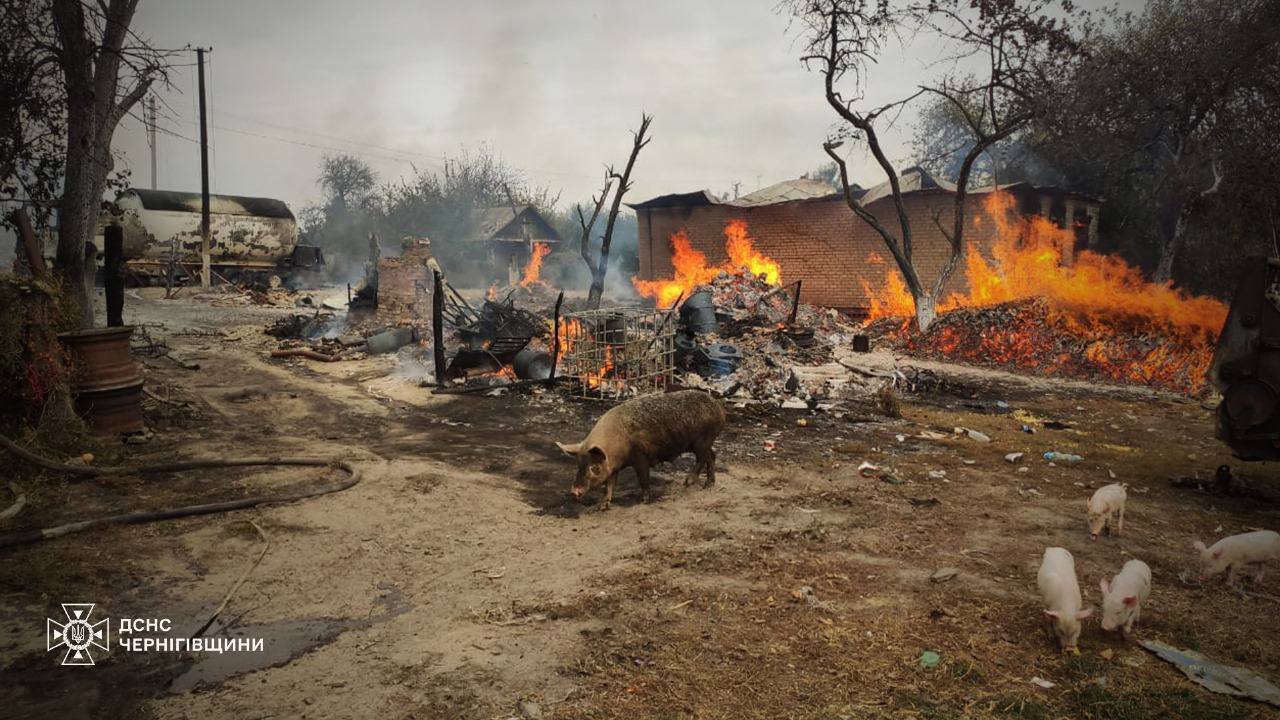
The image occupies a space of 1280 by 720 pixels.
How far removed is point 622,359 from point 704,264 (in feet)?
50.2

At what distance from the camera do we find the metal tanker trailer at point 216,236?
25.5m

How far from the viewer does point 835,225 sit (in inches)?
894

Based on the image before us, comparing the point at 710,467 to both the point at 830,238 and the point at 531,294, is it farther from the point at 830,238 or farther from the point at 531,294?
the point at 531,294

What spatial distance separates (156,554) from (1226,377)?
31.6ft

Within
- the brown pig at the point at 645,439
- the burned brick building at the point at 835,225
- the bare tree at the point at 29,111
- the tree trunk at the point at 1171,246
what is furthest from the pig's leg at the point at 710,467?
the tree trunk at the point at 1171,246

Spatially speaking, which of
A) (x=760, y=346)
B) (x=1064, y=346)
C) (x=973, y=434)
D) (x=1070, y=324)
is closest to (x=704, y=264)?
(x=760, y=346)

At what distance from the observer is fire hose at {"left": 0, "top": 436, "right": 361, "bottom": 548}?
16.1ft

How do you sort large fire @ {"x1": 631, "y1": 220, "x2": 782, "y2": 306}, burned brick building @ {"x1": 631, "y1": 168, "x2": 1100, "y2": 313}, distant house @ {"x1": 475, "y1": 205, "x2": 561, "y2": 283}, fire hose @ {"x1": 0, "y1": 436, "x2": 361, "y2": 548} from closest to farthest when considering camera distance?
fire hose @ {"x1": 0, "y1": 436, "x2": 361, "y2": 548}, burned brick building @ {"x1": 631, "y1": 168, "x2": 1100, "y2": 313}, large fire @ {"x1": 631, "y1": 220, "x2": 782, "y2": 306}, distant house @ {"x1": 475, "y1": 205, "x2": 561, "y2": 283}

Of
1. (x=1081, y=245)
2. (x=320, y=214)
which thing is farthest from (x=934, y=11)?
(x=320, y=214)

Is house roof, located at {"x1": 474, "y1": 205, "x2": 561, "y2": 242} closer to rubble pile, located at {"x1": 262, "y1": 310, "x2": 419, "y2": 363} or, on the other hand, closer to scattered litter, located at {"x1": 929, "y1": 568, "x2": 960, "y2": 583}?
rubble pile, located at {"x1": 262, "y1": 310, "x2": 419, "y2": 363}

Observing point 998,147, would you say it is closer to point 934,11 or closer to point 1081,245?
point 1081,245

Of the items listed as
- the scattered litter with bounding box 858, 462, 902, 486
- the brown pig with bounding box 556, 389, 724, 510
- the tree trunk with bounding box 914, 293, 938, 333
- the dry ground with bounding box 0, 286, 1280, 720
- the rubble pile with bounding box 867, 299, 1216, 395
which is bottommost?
the dry ground with bounding box 0, 286, 1280, 720

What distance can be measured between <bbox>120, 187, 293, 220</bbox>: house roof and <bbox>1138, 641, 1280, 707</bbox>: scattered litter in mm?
Result: 31531

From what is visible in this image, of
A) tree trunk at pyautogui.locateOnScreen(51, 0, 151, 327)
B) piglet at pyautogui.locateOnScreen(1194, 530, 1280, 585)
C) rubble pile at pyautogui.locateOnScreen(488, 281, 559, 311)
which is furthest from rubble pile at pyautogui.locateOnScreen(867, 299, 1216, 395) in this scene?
tree trunk at pyautogui.locateOnScreen(51, 0, 151, 327)
